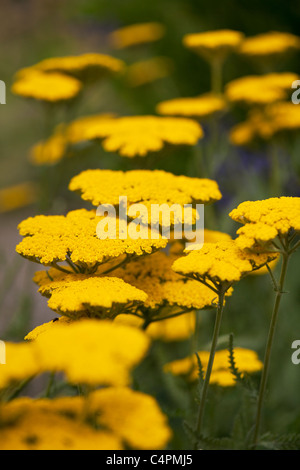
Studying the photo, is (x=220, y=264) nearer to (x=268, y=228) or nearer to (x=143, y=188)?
(x=268, y=228)

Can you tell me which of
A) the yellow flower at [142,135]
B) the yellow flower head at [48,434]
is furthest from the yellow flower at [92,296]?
the yellow flower at [142,135]

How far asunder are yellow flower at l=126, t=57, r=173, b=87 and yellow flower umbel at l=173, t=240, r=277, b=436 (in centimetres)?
154

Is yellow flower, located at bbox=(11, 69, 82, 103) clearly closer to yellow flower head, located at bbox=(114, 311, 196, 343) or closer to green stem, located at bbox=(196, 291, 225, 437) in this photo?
yellow flower head, located at bbox=(114, 311, 196, 343)

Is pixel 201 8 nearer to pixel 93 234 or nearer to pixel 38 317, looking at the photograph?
pixel 38 317

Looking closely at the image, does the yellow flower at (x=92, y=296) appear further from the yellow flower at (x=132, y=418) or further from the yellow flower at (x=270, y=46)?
the yellow flower at (x=270, y=46)

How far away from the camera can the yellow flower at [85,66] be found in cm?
128

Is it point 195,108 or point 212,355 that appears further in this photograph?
point 195,108

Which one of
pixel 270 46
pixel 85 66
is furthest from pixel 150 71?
pixel 85 66

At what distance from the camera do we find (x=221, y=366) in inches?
40.0

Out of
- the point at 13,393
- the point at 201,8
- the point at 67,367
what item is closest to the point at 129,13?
the point at 201,8

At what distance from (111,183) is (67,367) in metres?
0.47

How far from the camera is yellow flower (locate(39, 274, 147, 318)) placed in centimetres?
65

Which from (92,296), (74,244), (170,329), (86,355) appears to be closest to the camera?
(86,355)

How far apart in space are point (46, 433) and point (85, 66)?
0.96m
